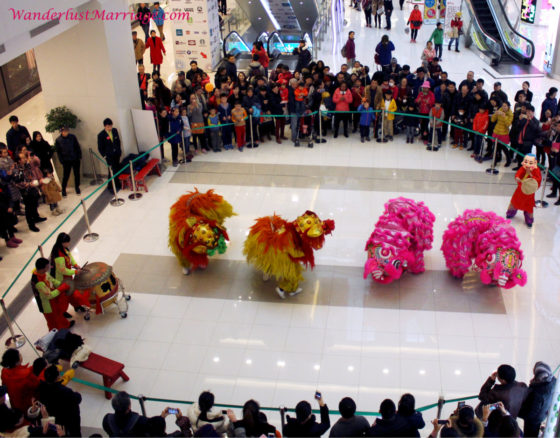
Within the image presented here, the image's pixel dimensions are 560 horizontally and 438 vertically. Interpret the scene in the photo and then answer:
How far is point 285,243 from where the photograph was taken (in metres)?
7.64

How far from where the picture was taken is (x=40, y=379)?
5.84 meters

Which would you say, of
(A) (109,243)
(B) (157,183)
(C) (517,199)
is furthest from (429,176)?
(A) (109,243)

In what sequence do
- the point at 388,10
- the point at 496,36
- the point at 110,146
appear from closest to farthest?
the point at 110,146, the point at 496,36, the point at 388,10

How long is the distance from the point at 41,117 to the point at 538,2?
54.5 ft

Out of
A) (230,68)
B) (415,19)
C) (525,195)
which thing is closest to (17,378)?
(525,195)

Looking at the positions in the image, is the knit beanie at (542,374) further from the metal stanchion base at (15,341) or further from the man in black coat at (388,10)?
the man in black coat at (388,10)

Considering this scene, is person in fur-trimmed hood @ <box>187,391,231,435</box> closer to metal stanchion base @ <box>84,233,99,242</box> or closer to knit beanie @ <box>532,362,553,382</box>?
knit beanie @ <box>532,362,553,382</box>

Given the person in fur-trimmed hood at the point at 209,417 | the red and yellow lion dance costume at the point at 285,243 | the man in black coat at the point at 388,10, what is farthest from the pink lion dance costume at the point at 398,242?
the man in black coat at the point at 388,10

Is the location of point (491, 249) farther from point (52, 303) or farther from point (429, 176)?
point (52, 303)

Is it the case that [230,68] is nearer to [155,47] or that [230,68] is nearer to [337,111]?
[155,47]

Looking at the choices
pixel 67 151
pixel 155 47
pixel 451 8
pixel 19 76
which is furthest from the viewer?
pixel 451 8

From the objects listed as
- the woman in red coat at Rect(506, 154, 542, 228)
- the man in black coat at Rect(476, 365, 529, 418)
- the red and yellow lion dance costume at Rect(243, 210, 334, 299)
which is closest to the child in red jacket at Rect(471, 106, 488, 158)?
the woman in red coat at Rect(506, 154, 542, 228)

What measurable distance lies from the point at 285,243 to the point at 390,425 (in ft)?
10.2

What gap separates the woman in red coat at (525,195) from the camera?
29.1 ft
